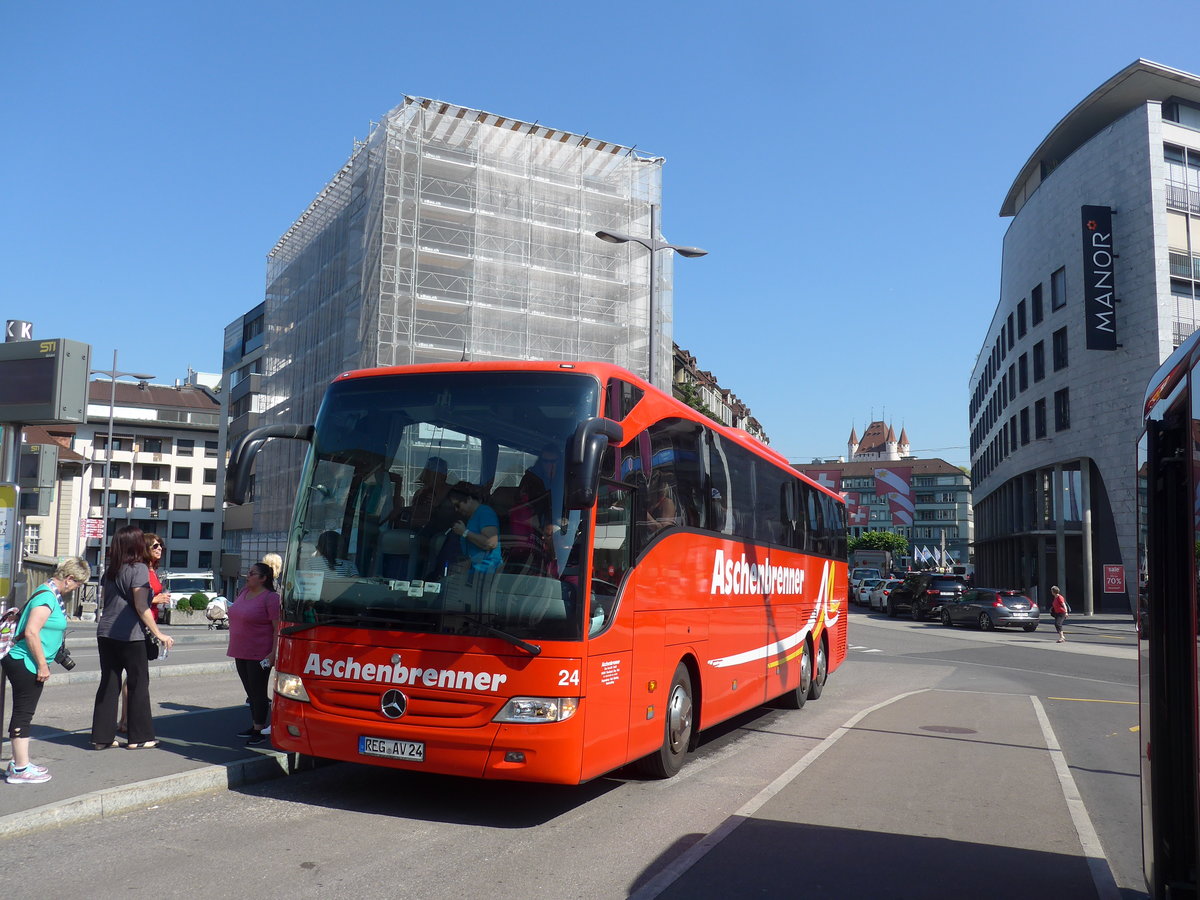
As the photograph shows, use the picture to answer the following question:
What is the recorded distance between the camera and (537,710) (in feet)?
22.0

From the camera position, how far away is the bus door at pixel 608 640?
6.87m

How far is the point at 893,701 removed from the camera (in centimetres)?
1532

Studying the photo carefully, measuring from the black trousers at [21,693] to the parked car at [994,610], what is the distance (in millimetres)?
35216

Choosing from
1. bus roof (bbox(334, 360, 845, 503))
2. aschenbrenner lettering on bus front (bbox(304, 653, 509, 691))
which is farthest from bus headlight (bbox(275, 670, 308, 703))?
bus roof (bbox(334, 360, 845, 503))

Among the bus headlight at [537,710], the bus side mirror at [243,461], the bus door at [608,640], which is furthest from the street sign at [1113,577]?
the bus side mirror at [243,461]

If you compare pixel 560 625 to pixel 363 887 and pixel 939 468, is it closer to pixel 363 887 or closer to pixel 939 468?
pixel 363 887

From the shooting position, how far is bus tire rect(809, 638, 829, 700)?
14916 mm

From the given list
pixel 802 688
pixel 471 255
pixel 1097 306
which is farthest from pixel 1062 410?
pixel 802 688

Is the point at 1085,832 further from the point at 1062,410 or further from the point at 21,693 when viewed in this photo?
the point at 1062,410

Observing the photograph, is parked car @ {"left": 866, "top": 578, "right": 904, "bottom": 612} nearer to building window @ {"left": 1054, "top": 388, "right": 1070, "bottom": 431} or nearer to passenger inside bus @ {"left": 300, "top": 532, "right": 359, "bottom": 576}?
building window @ {"left": 1054, "top": 388, "right": 1070, "bottom": 431}

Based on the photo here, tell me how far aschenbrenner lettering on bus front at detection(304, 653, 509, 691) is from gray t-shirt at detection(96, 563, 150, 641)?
1798 millimetres

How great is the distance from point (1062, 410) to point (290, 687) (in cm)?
5262

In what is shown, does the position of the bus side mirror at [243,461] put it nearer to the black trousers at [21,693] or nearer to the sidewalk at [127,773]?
the black trousers at [21,693]

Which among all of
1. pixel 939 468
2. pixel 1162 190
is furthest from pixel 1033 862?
pixel 939 468
